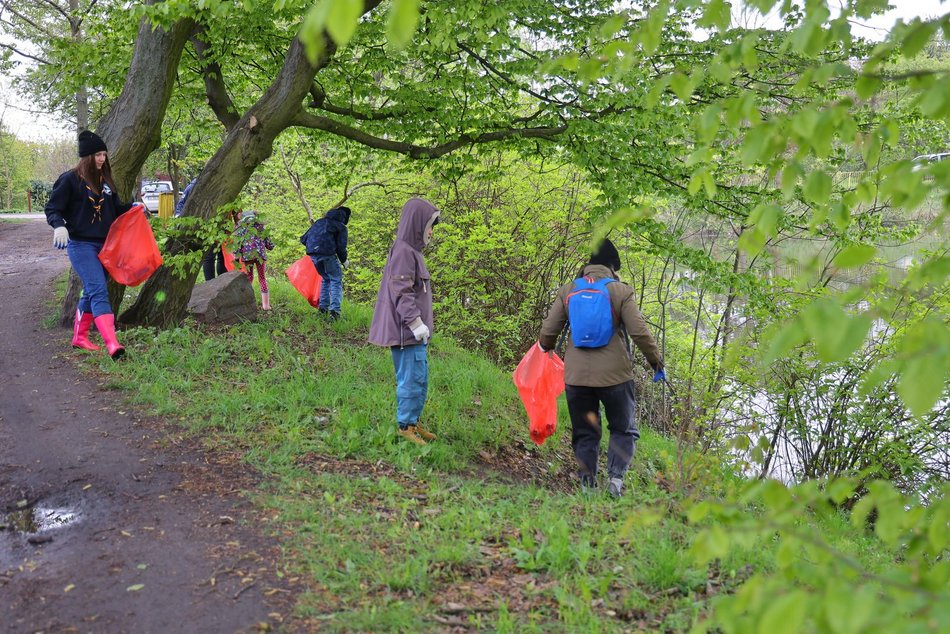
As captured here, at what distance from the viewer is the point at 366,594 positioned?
11.1ft

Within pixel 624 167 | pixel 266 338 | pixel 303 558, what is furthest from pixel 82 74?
pixel 303 558

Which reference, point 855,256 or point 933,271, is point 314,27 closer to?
point 855,256

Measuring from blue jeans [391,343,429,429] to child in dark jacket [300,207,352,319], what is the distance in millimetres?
3652

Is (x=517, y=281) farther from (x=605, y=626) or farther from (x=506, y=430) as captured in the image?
(x=605, y=626)

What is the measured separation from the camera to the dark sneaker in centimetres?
527

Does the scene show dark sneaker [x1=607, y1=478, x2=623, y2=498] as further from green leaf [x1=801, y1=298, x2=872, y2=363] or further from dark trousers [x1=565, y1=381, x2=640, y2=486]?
green leaf [x1=801, y1=298, x2=872, y2=363]

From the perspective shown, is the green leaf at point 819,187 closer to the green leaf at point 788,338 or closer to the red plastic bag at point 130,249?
the green leaf at point 788,338

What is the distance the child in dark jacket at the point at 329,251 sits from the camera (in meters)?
8.85

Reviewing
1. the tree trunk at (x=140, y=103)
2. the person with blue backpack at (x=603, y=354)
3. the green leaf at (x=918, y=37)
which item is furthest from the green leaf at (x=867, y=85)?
the tree trunk at (x=140, y=103)

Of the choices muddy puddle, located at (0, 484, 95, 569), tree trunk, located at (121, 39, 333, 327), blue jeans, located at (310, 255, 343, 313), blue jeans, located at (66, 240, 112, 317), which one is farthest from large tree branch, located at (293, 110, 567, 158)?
muddy puddle, located at (0, 484, 95, 569)

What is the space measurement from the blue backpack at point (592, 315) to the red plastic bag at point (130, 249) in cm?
407

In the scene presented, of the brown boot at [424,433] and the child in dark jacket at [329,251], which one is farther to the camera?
the child in dark jacket at [329,251]

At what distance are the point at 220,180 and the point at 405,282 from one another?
338cm

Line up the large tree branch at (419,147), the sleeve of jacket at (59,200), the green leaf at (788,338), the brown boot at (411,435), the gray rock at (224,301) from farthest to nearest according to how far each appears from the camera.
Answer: the gray rock at (224,301)
the large tree branch at (419,147)
the sleeve of jacket at (59,200)
the brown boot at (411,435)
the green leaf at (788,338)
